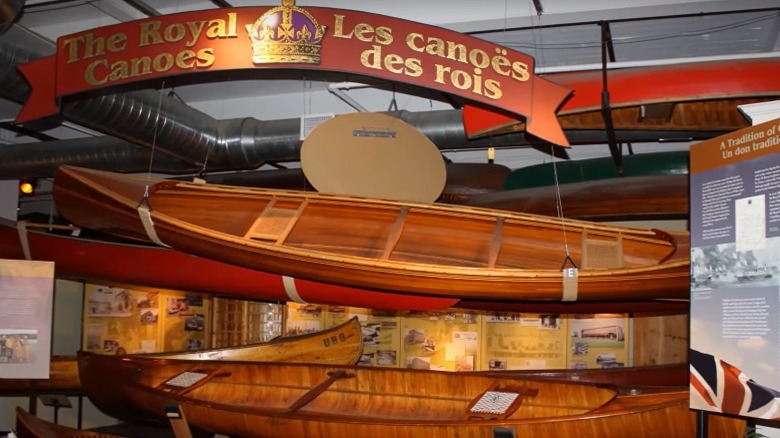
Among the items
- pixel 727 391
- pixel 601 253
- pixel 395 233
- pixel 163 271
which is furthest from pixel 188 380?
pixel 727 391

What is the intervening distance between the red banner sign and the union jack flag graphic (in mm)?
1517

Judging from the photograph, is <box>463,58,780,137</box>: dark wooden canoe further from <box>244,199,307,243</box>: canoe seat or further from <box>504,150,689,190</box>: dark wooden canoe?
<box>244,199,307,243</box>: canoe seat

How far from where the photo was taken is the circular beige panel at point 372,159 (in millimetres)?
4887

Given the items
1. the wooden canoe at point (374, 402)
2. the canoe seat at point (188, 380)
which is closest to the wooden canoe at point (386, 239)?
the wooden canoe at point (374, 402)

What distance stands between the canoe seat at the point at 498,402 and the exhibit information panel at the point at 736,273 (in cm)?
160

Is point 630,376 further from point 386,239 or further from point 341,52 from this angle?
point 341,52

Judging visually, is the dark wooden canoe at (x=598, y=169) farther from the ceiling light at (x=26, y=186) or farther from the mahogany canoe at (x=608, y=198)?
the ceiling light at (x=26, y=186)

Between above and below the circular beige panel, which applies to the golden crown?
above

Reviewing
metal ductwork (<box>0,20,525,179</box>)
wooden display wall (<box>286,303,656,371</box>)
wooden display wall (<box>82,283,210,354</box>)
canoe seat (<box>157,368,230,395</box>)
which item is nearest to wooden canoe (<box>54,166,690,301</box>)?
metal ductwork (<box>0,20,525,179</box>)

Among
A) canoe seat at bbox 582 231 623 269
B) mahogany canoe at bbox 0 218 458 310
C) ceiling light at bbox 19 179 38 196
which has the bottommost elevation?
mahogany canoe at bbox 0 218 458 310

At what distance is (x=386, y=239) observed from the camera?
478cm

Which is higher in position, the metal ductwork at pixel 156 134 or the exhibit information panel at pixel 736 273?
the metal ductwork at pixel 156 134

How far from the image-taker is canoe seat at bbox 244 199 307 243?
15.3ft

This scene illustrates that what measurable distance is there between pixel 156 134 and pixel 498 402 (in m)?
3.29
